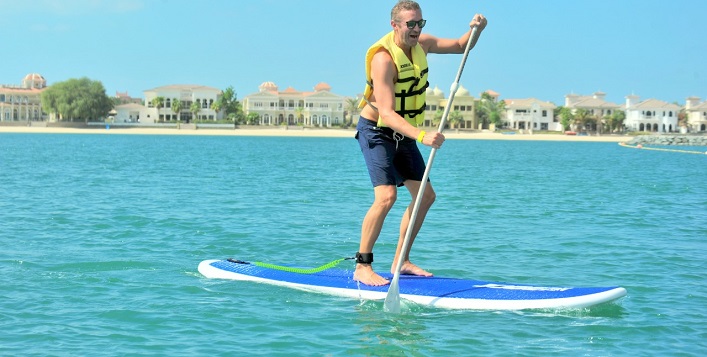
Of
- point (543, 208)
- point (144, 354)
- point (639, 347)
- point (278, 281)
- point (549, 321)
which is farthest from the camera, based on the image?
point (543, 208)

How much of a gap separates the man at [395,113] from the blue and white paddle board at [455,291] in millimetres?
206

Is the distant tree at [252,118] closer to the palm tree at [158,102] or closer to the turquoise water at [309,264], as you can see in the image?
the palm tree at [158,102]

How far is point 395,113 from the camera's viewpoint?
814 cm

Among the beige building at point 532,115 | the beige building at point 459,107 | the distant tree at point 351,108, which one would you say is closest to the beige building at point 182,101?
the distant tree at point 351,108

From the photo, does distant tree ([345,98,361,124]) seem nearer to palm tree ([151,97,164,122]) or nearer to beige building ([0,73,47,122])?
palm tree ([151,97,164,122])

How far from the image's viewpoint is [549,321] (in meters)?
8.34

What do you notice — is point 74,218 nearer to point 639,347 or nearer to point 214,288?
point 214,288

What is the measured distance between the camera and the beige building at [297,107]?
502 ft

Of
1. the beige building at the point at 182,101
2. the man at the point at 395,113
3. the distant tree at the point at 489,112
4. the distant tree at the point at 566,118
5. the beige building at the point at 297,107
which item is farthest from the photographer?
the distant tree at the point at 566,118

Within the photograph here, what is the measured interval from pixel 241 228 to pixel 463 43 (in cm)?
827

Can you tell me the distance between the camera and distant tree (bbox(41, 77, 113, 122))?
13762 centimetres

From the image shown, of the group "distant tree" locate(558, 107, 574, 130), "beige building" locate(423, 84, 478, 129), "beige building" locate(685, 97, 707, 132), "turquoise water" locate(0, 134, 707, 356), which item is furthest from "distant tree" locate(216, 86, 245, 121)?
"turquoise water" locate(0, 134, 707, 356)

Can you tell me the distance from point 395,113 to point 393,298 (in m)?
1.78

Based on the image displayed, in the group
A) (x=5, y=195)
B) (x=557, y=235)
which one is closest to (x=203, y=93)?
(x=5, y=195)
